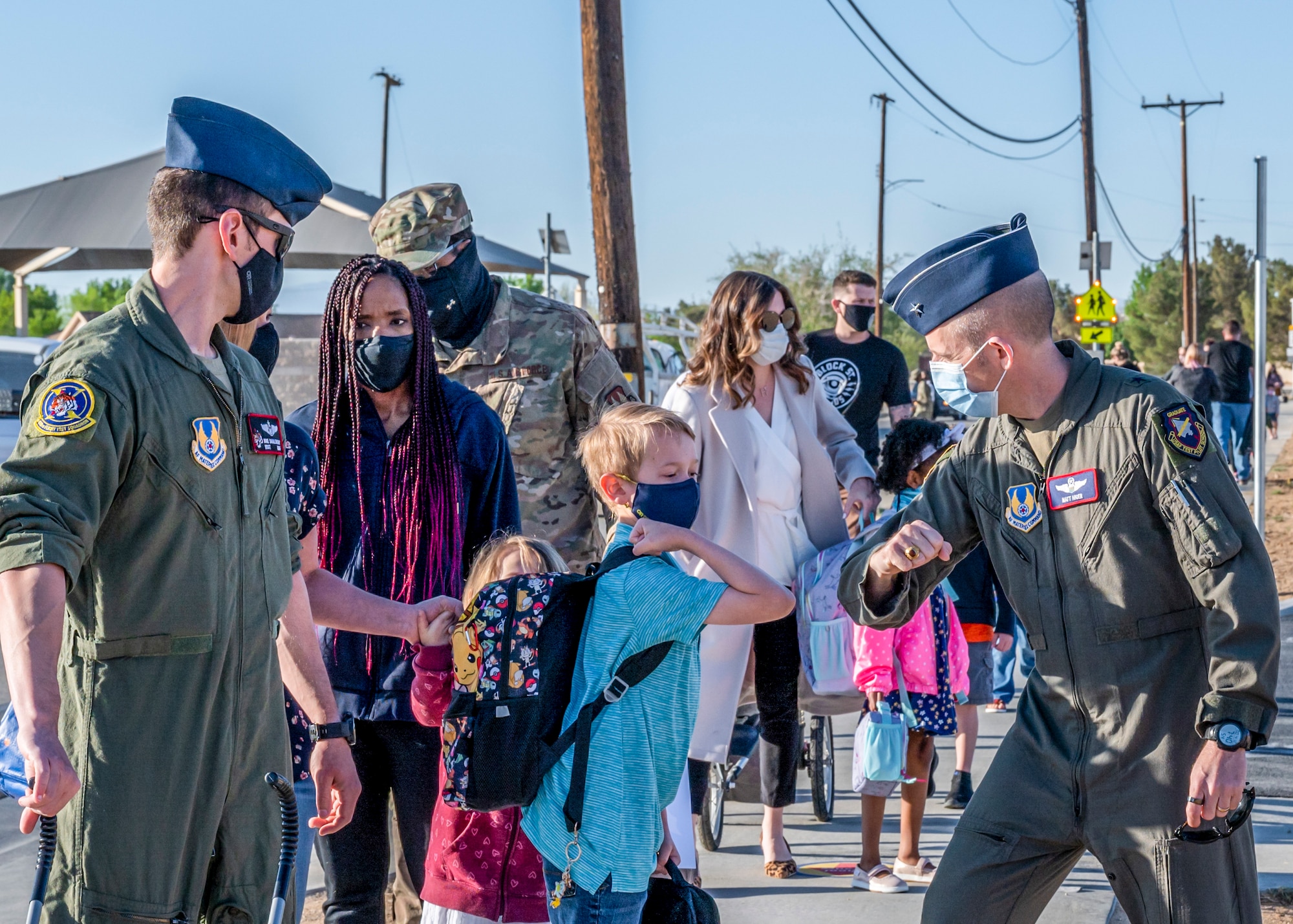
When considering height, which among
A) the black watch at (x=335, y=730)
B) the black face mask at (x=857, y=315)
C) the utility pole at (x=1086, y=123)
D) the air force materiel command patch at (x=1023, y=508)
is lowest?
the black watch at (x=335, y=730)

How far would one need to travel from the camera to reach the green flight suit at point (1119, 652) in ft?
8.94

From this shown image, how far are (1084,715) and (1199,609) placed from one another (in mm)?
334

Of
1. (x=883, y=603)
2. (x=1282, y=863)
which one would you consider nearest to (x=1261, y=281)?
(x=1282, y=863)

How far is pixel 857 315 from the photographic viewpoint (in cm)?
712

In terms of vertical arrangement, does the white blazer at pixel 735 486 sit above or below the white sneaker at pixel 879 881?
above

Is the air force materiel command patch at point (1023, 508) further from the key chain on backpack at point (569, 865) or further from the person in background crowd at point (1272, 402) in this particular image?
the person in background crowd at point (1272, 402)

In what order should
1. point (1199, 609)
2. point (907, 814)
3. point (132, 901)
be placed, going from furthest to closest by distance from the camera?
1. point (907, 814)
2. point (1199, 609)
3. point (132, 901)

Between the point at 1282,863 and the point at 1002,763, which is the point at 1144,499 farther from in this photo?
the point at 1282,863

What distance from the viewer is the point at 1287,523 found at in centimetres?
1797

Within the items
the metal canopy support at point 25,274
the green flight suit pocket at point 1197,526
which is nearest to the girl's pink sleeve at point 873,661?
the green flight suit pocket at point 1197,526

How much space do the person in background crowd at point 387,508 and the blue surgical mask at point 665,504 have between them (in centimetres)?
61

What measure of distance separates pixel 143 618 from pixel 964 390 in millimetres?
1872

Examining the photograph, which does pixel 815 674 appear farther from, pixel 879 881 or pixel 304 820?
pixel 304 820

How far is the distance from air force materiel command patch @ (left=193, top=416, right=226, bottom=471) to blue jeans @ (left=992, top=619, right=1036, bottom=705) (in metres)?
6.00
